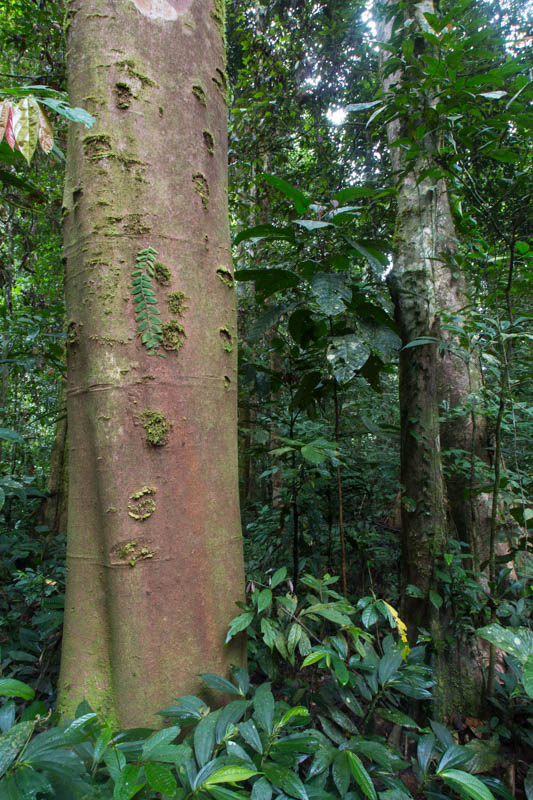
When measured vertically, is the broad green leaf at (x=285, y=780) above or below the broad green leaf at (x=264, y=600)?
below

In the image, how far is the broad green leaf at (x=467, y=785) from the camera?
0.89 metres

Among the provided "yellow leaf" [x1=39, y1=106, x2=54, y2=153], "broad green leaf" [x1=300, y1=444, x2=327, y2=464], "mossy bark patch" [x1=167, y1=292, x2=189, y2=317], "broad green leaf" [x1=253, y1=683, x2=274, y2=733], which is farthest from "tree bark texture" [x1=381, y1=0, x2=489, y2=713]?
"yellow leaf" [x1=39, y1=106, x2=54, y2=153]

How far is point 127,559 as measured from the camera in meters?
1.03

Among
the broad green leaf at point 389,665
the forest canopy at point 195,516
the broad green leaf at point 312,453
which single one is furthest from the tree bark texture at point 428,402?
the broad green leaf at point 312,453

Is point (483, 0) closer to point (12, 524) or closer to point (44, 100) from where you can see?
point (44, 100)

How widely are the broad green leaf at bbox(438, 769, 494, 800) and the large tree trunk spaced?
1.80 ft

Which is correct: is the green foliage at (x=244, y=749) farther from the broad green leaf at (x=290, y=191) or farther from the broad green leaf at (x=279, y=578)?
the broad green leaf at (x=290, y=191)

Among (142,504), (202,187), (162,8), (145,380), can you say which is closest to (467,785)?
(142,504)

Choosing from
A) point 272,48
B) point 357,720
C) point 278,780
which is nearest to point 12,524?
point 357,720

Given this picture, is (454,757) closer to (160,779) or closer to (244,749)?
(244,749)

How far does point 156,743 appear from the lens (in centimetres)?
81

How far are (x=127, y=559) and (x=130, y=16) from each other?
1.46 meters

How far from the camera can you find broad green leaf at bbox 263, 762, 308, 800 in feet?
2.64

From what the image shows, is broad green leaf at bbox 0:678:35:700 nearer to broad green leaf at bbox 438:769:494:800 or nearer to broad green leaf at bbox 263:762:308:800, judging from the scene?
Answer: broad green leaf at bbox 263:762:308:800
